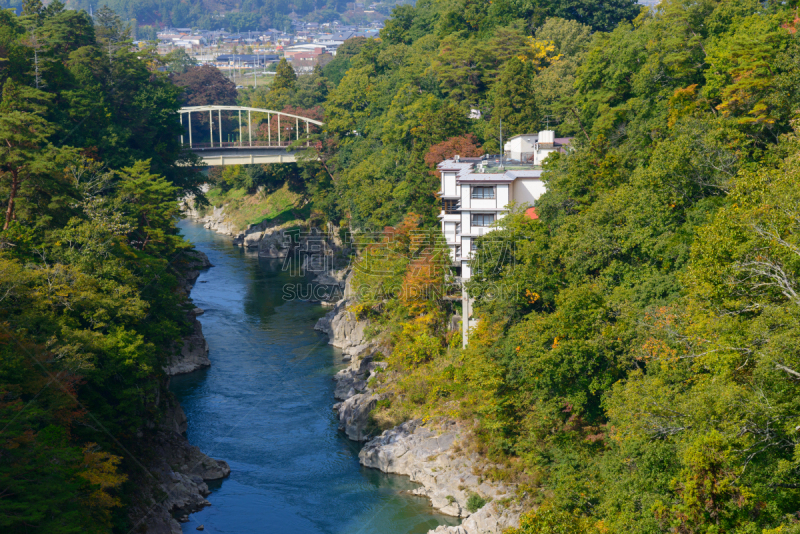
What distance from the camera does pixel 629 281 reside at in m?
25.5

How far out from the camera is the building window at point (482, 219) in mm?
34031

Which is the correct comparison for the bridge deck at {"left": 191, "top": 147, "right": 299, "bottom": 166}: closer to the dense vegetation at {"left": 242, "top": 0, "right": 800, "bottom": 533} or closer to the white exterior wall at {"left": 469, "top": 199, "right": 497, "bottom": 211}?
the dense vegetation at {"left": 242, "top": 0, "right": 800, "bottom": 533}

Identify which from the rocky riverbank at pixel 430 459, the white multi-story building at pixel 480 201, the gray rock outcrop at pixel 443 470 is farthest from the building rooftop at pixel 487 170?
the gray rock outcrop at pixel 443 470

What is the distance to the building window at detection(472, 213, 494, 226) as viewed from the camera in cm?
3403

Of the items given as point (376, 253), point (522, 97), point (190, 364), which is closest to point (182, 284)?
point (190, 364)

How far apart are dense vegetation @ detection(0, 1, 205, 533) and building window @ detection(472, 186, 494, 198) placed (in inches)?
535

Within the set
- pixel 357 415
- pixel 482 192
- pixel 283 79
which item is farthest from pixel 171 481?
pixel 283 79

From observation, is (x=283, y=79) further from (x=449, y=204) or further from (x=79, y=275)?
(x=79, y=275)

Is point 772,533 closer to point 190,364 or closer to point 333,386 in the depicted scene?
point 333,386

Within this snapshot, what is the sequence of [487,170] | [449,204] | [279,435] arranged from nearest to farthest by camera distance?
[279,435]
[487,170]
[449,204]

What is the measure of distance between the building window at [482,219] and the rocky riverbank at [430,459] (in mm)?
7571

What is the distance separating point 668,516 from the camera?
17.6 meters

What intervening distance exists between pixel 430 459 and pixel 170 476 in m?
9.08

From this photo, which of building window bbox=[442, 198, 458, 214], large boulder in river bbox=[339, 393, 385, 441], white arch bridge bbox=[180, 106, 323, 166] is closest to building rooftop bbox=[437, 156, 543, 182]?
building window bbox=[442, 198, 458, 214]
